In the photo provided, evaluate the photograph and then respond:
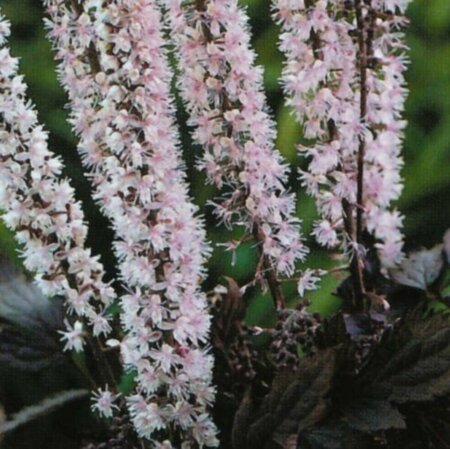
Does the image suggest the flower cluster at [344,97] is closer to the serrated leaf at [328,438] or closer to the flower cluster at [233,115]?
the flower cluster at [233,115]

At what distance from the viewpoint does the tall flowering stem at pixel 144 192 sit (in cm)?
91

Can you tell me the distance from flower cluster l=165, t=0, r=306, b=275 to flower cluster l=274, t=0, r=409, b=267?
42 mm

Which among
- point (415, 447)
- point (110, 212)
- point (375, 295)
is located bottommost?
point (415, 447)

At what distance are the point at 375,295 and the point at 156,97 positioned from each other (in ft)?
1.02

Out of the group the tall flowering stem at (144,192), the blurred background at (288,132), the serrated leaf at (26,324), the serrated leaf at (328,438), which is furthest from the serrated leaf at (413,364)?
the blurred background at (288,132)

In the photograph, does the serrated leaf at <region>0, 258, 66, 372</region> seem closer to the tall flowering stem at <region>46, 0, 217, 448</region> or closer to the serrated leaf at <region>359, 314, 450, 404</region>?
the tall flowering stem at <region>46, 0, 217, 448</region>

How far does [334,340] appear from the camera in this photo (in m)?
1.04

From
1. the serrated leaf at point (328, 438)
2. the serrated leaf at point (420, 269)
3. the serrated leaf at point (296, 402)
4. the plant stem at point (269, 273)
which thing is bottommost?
the serrated leaf at point (328, 438)

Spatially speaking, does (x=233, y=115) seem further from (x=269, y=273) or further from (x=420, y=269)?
(x=420, y=269)

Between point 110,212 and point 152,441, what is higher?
point 110,212

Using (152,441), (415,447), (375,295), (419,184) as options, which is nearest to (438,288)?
(375,295)

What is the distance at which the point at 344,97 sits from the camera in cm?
101

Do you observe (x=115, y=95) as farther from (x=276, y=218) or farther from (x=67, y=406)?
(x=67, y=406)

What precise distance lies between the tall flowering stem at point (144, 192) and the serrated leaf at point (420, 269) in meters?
0.23
